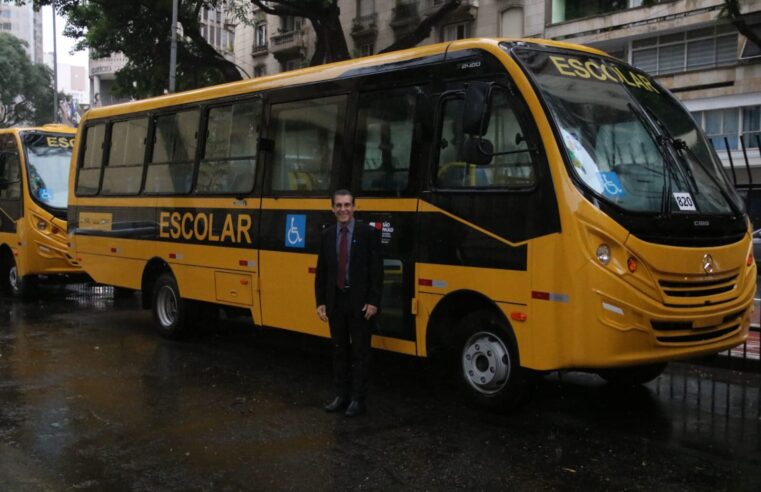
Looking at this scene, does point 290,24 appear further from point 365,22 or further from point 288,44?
point 365,22

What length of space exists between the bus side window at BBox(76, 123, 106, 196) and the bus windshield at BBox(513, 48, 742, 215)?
713 centimetres

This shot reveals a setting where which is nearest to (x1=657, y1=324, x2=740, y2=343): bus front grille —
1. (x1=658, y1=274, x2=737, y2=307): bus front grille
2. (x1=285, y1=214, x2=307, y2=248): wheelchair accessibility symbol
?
(x1=658, y1=274, x2=737, y2=307): bus front grille

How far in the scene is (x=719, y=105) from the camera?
27.7m

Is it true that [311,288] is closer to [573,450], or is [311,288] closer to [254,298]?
[254,298]

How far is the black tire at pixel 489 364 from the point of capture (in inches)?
239

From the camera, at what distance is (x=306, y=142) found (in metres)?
7.88

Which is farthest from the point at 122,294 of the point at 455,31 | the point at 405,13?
the point at 405,13

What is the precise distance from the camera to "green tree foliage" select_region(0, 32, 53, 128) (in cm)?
5206

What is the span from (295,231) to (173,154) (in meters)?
2.80

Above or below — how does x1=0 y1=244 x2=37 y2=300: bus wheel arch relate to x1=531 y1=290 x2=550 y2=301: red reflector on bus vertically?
below

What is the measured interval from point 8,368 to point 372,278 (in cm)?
444

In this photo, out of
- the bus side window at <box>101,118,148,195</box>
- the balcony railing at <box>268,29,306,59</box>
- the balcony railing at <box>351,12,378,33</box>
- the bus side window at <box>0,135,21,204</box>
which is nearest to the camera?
Result: the bus side window at <box>101,118,148,195</box>

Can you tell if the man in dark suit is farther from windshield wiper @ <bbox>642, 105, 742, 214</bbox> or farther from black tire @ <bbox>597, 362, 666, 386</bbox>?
windshield wiper @ <bbox>642, 105, 742, 214</bbox>

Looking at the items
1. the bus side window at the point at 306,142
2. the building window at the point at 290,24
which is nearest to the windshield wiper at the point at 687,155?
the bus side window at the point at 306,142
